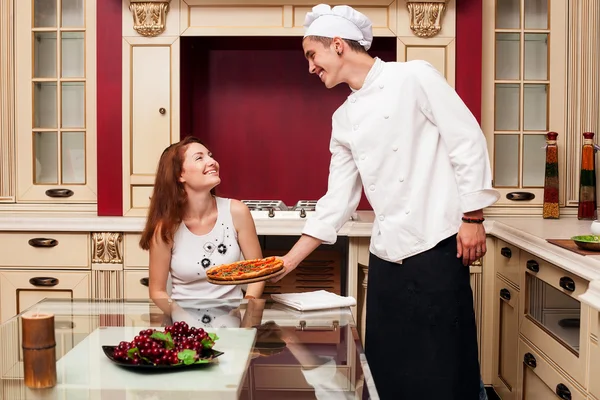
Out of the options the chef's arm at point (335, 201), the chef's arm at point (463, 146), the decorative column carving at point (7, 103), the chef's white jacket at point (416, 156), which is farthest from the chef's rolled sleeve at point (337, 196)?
the decorative column carving at point (7, 103)

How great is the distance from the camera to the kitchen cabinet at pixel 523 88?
371 cm

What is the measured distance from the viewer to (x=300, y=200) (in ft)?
13.5

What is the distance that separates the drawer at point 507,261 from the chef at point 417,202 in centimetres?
97

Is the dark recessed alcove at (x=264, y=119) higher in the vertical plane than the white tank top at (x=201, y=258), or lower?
higher

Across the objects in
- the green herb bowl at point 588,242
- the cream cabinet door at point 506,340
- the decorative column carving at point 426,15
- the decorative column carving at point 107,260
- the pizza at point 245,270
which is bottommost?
the cream cabinet door at point 506,340

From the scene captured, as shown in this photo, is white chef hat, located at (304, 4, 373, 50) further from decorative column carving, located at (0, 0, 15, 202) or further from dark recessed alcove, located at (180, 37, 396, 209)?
decorative column carving, located at (0, 0, 15, 202)

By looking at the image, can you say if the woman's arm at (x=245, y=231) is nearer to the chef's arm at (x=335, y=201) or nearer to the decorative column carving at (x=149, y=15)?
the chef's arm at (x=335, y=201)

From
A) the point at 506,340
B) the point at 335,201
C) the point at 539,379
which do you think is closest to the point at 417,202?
the point at 335,201

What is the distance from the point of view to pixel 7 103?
387cm

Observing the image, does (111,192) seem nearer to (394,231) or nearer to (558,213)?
(394,231)

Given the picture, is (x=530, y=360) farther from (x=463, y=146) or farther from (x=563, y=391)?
(x=463, y=146)

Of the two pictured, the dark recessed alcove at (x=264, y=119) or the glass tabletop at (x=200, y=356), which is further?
the dark recessed alcove at (x=264, y=119)

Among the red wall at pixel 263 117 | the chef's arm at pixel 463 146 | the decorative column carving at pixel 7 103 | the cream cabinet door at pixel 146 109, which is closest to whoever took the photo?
the chef's arm at pixel 463 146

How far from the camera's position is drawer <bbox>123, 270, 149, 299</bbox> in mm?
3635
